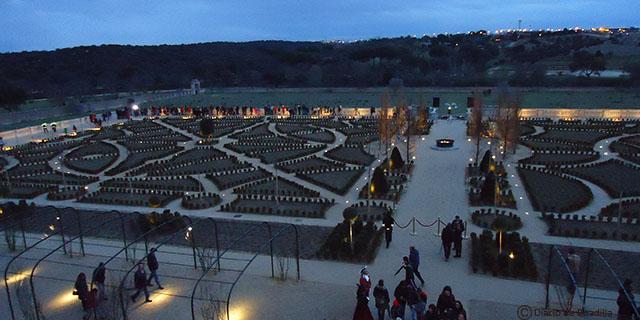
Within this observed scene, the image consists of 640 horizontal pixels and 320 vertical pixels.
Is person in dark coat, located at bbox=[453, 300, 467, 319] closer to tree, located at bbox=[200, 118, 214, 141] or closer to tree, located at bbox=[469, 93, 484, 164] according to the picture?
tree, located at bbox=[469, 93, 484, 164]

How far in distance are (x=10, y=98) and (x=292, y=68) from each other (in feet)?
181

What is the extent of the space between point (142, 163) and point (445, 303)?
2309 cm

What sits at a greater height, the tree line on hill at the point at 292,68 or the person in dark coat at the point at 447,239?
the tree line on hill at the point at 292,68

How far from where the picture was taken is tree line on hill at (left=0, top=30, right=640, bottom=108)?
7599 centimetres

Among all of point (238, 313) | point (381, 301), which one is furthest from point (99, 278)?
point (381, 301)

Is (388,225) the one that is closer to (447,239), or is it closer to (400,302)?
(447,239)

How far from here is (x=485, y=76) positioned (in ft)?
250

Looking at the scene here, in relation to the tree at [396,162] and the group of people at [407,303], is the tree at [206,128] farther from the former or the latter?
the group of people at [407,303]

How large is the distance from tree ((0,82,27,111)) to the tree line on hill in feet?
42.1

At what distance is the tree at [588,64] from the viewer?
247 feet

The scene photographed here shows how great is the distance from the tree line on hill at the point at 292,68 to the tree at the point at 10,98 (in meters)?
12.8

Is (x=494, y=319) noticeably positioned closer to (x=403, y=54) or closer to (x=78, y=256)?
(x=78, y=256)

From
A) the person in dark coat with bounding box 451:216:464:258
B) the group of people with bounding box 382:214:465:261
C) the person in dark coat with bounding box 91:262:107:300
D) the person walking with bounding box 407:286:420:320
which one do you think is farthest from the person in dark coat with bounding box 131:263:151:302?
the person in dark coat with bounding box 451:216:464:258

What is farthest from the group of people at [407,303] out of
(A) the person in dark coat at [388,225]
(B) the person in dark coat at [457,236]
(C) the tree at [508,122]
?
(C) the tree at [508,122]
